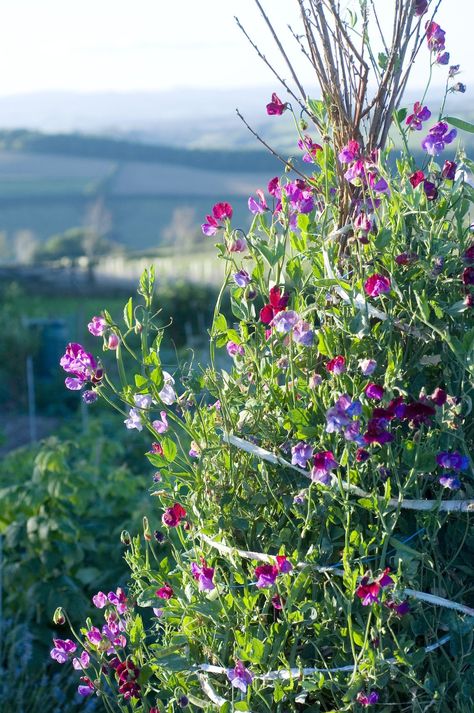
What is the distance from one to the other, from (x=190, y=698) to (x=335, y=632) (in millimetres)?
369

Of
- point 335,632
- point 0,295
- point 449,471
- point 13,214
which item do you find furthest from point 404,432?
point 13,214

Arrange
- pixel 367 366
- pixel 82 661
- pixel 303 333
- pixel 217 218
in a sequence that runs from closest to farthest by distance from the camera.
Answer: pixel 367 366, pixel 303 333, pixel 217 218, pixel 82 661

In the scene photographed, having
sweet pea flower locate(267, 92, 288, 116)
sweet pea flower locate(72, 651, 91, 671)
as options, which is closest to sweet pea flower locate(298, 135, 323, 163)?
sweet pea flower locate(267, 92, 288, 116)

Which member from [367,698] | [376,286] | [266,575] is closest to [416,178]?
[376,286]

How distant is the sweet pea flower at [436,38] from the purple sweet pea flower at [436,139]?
0.17 metres

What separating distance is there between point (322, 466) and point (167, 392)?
376 mm

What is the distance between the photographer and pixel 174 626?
6.61ft

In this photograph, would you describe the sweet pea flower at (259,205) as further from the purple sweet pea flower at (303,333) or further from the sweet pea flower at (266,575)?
the sweet pea flower at (266,575)

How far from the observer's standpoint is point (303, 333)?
1.69 metres

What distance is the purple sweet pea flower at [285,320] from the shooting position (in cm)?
171

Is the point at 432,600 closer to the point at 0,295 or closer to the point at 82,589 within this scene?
the point at 82,589

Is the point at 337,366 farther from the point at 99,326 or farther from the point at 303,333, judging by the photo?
the point at 99,326

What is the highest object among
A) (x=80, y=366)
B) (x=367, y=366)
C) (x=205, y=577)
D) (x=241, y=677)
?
(x=367, y=366)

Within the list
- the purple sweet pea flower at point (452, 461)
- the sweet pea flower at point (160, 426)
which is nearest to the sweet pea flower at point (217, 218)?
the sweet pea flower at point (160, 426)
